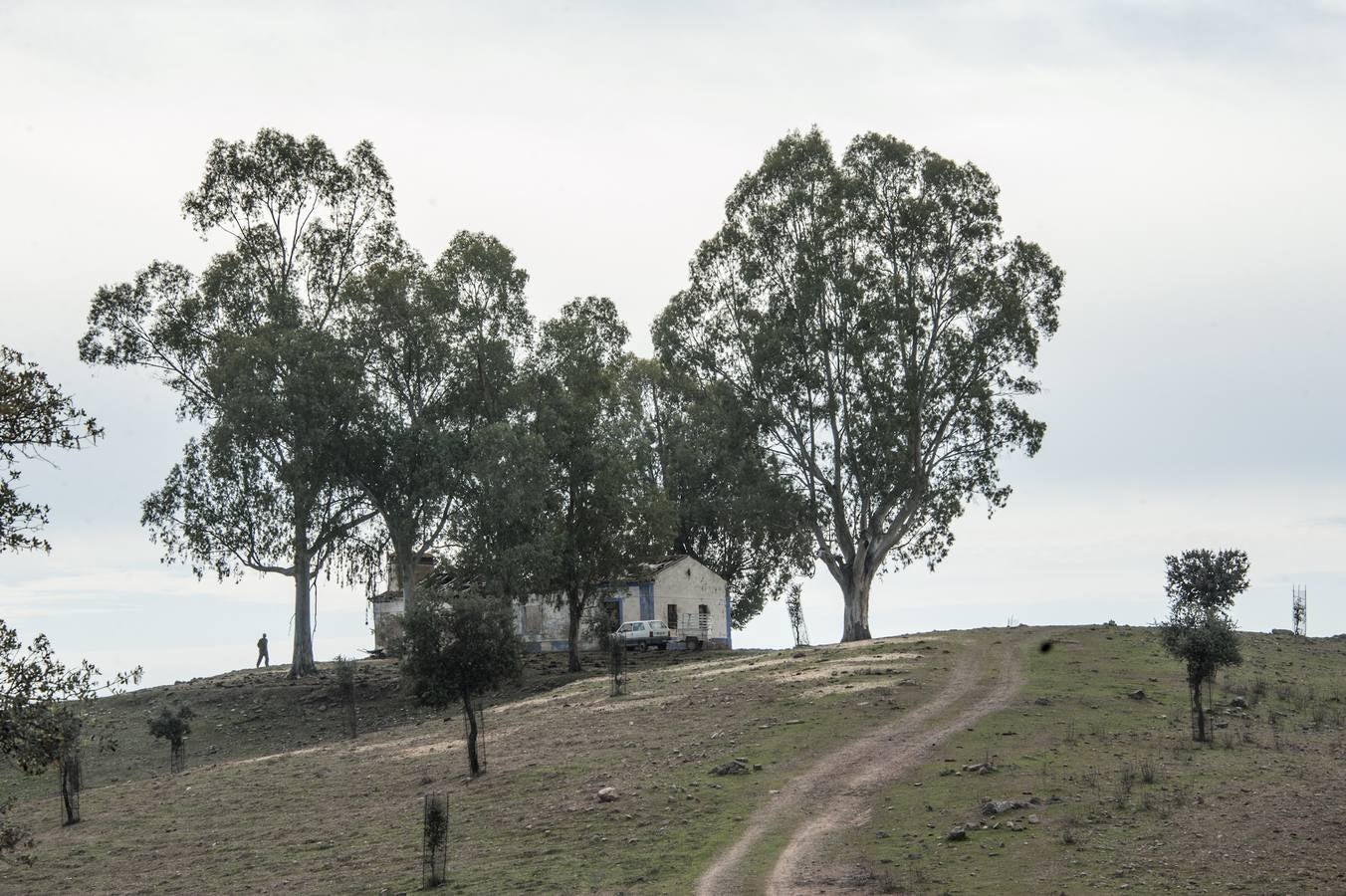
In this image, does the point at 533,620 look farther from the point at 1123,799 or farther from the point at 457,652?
the point at 1123,799

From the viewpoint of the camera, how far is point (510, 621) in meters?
43.7

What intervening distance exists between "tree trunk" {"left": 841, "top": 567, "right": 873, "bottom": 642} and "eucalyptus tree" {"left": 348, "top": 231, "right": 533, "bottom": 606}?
69.0ft

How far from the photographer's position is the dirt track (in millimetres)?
24812

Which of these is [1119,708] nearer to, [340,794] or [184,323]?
[340,794]

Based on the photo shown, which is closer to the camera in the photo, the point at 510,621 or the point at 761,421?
the point at 510,621

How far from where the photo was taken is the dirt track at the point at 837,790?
24.8m

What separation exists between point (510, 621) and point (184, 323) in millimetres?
39204

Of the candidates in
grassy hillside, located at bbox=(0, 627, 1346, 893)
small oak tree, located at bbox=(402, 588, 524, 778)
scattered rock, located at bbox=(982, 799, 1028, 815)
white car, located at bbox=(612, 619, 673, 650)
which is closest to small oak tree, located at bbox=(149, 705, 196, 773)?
grassy hillside, located at bbox=(0, 627, 1346, 893)

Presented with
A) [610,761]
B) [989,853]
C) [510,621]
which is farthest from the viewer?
[510,621]

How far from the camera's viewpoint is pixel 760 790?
1268 inches

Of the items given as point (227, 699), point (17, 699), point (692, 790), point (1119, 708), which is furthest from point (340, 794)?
point (227, 699)

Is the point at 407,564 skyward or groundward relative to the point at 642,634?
skyward

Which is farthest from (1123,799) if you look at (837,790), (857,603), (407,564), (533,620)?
(533,620)

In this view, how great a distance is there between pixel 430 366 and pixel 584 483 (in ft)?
37.0
